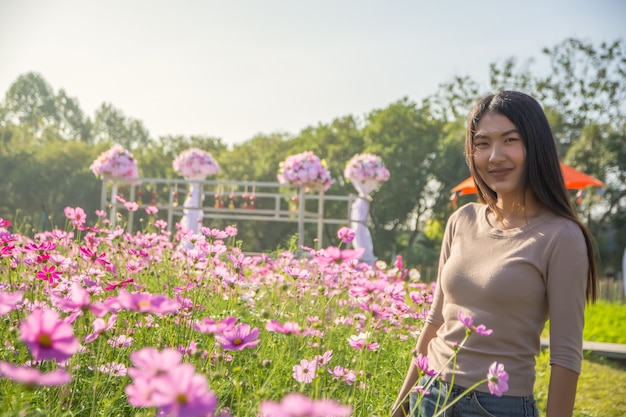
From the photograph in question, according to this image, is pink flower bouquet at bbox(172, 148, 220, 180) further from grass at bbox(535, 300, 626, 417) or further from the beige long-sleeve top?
the beige long-sleeve top

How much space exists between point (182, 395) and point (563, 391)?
1098 millimetres

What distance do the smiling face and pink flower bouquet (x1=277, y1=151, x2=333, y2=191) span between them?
862cm

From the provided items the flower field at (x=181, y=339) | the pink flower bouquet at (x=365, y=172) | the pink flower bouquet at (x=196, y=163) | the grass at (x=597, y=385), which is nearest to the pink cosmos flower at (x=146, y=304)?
the flower field at (x=181, y=339)

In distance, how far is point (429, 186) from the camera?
2548 centimetres

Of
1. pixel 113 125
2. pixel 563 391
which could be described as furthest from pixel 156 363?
pixel 113 125

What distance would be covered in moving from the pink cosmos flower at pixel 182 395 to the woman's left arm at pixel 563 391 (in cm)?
107

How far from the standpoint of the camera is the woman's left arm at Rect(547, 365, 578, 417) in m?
1.50

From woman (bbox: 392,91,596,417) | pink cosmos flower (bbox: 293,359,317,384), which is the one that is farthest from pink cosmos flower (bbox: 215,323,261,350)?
woman (bbox: 392,91,596,417)

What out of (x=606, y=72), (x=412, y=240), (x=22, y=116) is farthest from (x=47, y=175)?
(x=606, y=72)

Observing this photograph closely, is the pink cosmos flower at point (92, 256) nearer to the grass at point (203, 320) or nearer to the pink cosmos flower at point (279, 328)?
the grass at point (203, 320)

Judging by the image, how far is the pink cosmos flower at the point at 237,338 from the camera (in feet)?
3.59

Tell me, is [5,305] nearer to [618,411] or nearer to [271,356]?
[271,356]

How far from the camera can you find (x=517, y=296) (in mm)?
1597

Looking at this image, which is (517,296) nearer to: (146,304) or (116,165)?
(146,304)
